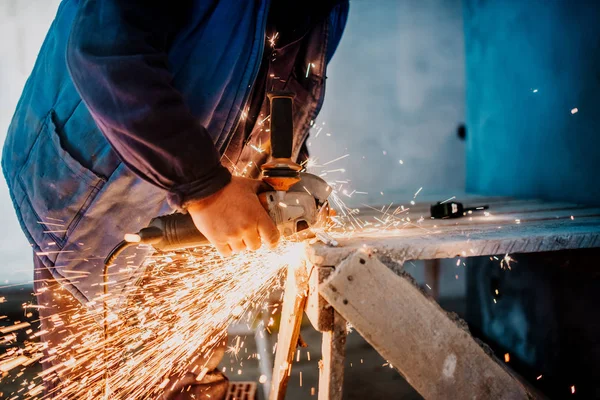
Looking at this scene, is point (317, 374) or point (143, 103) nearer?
point (143, 103)

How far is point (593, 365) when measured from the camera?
196 cm

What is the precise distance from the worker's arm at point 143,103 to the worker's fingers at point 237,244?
0.08 m

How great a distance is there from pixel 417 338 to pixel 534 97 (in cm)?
213

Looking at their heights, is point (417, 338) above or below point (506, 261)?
Answer: above

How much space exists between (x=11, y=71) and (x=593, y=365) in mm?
4097

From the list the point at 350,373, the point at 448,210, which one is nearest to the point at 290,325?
the point at 448,210

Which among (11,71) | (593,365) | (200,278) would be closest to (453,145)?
(593,365)

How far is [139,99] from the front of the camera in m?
1.04

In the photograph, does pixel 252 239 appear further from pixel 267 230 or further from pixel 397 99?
pixel 397 99

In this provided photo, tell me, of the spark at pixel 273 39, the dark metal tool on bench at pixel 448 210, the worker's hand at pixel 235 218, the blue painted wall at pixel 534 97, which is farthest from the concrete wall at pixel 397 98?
the worker's hand at pixel 235 218

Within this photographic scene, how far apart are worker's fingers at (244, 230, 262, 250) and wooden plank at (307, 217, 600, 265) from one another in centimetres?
16

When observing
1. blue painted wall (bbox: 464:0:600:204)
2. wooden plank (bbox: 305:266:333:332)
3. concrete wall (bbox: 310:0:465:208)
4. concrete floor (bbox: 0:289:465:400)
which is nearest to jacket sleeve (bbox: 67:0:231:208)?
wooden plank (bbox: 305:266:333:332)

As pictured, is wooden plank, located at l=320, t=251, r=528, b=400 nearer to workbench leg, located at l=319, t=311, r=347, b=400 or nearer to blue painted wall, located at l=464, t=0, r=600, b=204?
workbench leg, located at l=319, t=311, r=347, b=400

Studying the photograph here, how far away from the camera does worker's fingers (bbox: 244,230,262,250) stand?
1.21m
